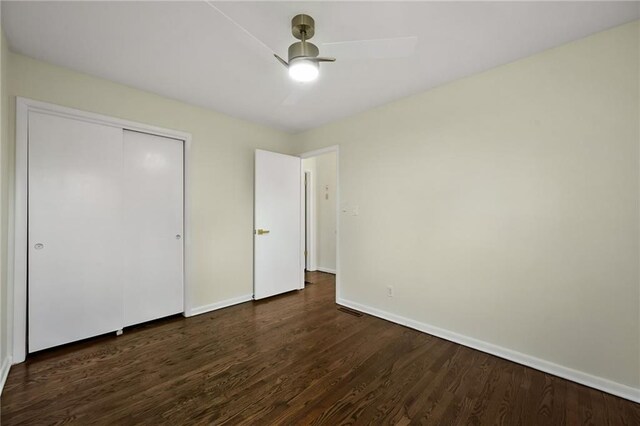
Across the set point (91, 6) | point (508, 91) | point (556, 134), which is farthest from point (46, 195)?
point (556, 134)

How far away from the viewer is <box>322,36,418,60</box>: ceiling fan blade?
5.03ft

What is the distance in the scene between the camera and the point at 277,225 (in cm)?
386

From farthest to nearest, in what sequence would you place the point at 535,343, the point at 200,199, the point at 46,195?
the point at 200,199
the point at 46,195
the point at 535,343

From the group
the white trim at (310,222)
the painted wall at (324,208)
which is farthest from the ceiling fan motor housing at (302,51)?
the white trim at (310,222)

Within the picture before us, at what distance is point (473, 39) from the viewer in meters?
1.92

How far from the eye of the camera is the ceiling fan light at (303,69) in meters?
1.64

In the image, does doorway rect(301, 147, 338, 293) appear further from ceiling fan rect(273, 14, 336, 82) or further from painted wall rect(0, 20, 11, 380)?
painted wall rect(0, 20, 11, 380)

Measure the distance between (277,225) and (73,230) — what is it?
2.17m

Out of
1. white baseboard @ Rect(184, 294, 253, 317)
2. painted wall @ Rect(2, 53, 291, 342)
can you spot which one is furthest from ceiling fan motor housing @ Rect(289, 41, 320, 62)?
white baseboard @ Rect(184, 294, 253, 317)

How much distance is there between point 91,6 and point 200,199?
190cm

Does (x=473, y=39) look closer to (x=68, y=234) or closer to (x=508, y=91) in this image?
(x=508, y=91)

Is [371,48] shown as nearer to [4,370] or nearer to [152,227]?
[152,227]

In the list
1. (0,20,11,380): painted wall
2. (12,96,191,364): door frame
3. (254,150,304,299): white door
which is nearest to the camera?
(0,20,11,380): painted wall

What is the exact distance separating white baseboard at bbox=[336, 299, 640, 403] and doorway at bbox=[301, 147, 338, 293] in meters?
2.43
